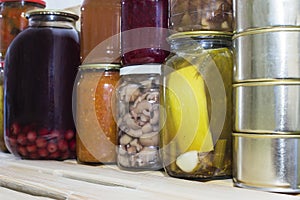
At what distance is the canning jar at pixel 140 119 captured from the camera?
744 mm

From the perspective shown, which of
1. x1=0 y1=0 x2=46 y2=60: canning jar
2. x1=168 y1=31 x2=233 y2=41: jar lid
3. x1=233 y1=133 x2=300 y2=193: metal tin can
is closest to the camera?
x1=233 y1=133 x2=300 y2=193: metal tin can

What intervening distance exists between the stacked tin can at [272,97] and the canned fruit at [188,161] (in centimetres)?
8

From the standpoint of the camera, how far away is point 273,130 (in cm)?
57

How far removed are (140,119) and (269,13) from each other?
271mm

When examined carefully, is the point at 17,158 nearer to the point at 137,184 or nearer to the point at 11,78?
the point at 11,78

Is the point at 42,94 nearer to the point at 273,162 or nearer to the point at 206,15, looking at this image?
the point at 206,15

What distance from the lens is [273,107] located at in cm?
57

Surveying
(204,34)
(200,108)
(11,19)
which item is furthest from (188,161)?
(11,19)

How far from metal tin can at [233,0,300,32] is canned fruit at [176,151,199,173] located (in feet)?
0.61

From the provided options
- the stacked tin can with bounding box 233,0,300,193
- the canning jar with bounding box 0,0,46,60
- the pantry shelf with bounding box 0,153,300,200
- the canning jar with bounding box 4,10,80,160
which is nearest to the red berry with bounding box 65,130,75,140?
the canning jar with bounding box 4,10,80,160

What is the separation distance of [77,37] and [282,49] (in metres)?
0.49

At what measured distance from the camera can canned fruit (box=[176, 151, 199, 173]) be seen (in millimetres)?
658

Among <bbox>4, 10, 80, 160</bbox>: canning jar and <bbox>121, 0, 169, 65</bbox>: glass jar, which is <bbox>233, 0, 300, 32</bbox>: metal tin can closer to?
<bbox>121, 0, 169, 65</bbox>: glass jar

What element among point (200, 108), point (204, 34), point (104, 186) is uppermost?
point (204, 34)
